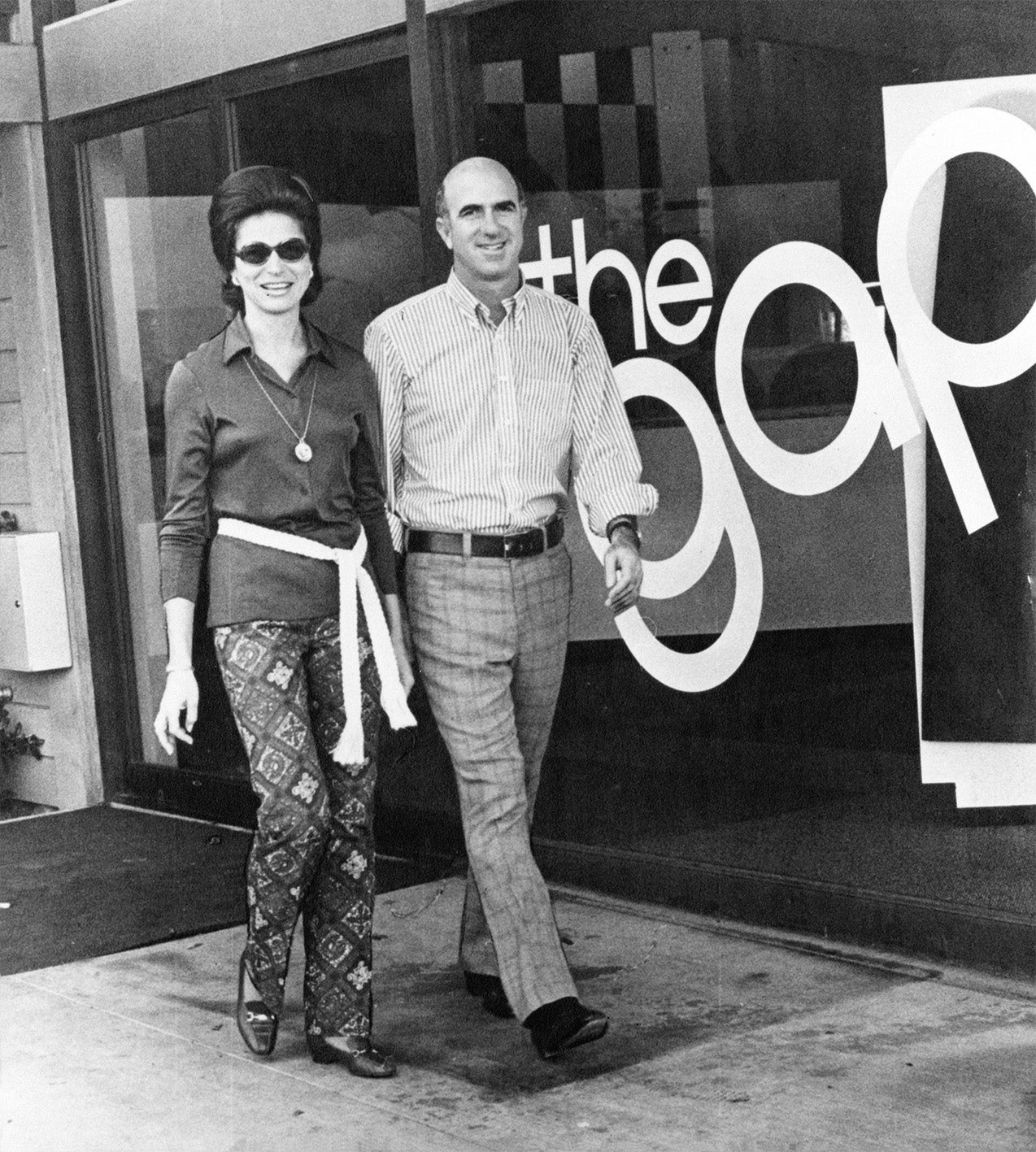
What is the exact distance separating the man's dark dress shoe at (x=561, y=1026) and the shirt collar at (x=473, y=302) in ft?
5.09

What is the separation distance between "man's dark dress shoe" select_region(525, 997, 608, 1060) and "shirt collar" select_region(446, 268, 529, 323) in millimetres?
1552

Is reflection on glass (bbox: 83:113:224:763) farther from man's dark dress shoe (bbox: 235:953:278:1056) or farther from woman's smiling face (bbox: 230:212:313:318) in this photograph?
man's dark dress shoe (bbox: 235:953:278:1056)

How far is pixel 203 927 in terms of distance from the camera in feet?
19.2

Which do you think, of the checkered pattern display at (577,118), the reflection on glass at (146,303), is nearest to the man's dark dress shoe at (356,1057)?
the checkered pattern display at (577,118)

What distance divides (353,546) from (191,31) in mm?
3258

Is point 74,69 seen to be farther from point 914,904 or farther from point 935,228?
point 914,904

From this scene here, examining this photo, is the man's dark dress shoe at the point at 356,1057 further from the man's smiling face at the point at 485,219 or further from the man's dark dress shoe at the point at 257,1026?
the man's smiling face at the point at 485,219

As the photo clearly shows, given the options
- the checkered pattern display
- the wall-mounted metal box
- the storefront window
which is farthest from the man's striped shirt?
the wall-mounted metal box

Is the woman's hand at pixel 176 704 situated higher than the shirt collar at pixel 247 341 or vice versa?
the shirt collar at pixel 247 341

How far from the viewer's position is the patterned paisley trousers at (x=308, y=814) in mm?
4316

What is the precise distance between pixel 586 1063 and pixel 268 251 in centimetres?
191

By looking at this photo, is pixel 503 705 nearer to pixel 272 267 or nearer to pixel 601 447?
pixel 601 447

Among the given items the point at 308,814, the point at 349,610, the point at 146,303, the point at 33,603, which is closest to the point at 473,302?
the point at 349,610

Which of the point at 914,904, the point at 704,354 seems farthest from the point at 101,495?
the point at 914,904
